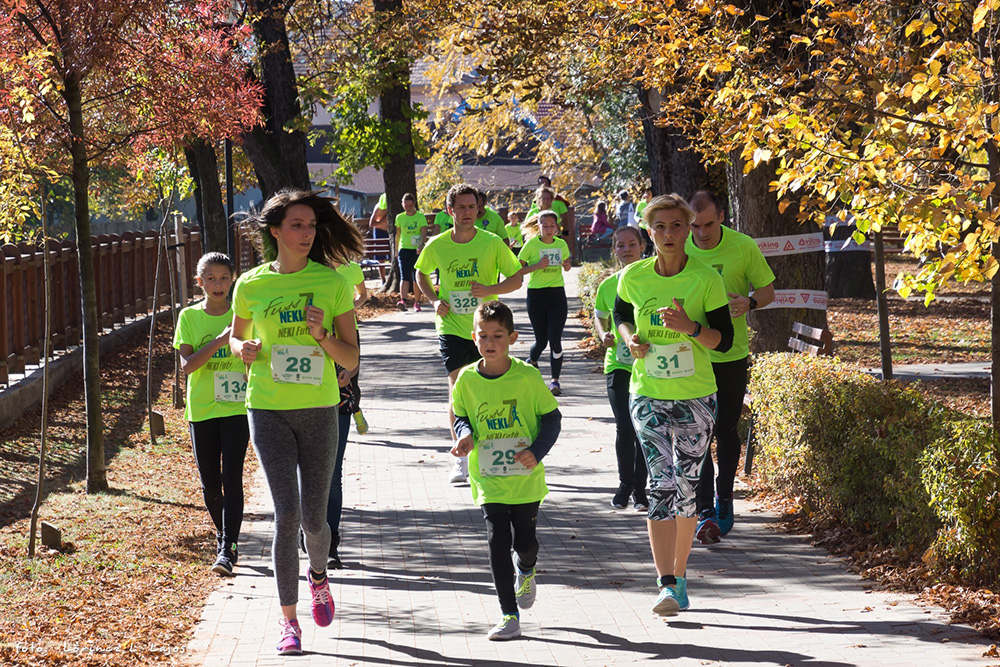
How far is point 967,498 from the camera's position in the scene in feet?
18.8

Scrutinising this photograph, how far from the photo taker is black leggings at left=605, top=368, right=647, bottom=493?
8.23 metres

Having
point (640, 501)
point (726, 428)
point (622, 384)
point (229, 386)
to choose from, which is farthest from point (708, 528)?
point (229, 386)

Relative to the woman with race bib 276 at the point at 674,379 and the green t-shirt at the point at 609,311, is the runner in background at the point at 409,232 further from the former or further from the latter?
the woman with race bib 276 at the point at 674,379

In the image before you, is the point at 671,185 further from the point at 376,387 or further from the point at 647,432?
the point at 647,432

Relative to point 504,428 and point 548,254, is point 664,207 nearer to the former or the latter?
point 504,428

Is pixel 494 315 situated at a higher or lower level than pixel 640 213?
lower

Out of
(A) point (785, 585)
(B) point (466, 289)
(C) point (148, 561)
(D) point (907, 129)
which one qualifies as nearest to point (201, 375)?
(C) point (148, 561)

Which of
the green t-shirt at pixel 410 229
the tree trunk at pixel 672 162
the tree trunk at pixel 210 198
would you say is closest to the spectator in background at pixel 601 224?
the green t-shirt at pixel 410 229

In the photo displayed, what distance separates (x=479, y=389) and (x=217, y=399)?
2032 mm

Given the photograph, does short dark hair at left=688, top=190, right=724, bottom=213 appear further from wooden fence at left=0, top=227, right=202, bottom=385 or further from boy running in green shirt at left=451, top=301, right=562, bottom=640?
wooden fence at left=0, top=227, right=202, bottom=385

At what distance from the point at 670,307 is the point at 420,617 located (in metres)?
1.93

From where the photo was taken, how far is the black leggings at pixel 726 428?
716cm

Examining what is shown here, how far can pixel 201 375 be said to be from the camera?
7109mm

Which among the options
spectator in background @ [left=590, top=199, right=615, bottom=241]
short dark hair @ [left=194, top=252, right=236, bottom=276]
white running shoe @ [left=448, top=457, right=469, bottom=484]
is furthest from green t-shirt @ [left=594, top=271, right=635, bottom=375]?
spectator in background @ [left=590, top=199, right=615, bottom=241]
